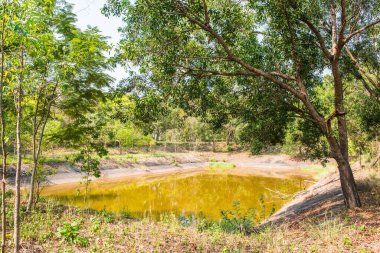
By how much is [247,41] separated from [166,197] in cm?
1608

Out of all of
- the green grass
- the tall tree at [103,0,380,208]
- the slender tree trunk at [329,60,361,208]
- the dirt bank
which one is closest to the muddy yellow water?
the dirt bank

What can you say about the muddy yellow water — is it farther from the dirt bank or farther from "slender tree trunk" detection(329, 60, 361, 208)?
"slender tree trunk" detection(329, 60, 361, 208)

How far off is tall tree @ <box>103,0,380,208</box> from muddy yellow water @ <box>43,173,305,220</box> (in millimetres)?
8271

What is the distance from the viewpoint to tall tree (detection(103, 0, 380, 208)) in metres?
8.08

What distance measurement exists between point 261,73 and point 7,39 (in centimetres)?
657

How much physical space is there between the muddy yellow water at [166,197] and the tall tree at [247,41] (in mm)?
8271

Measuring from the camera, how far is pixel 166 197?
22.5 metres

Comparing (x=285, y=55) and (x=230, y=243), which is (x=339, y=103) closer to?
(x=285, y=55)

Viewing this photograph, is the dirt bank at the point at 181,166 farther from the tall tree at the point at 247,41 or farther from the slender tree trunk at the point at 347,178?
the slender tree trunk at the point at 347,178

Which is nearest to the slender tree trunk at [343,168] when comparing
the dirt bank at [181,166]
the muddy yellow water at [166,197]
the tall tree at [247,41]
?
the tall tree at [247,41]

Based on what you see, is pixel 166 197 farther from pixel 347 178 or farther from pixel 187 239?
pixel 347 178

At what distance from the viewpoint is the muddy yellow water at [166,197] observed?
1773 cm

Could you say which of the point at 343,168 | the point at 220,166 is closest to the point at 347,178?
the point at 343,168

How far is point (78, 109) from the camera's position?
12.4m
